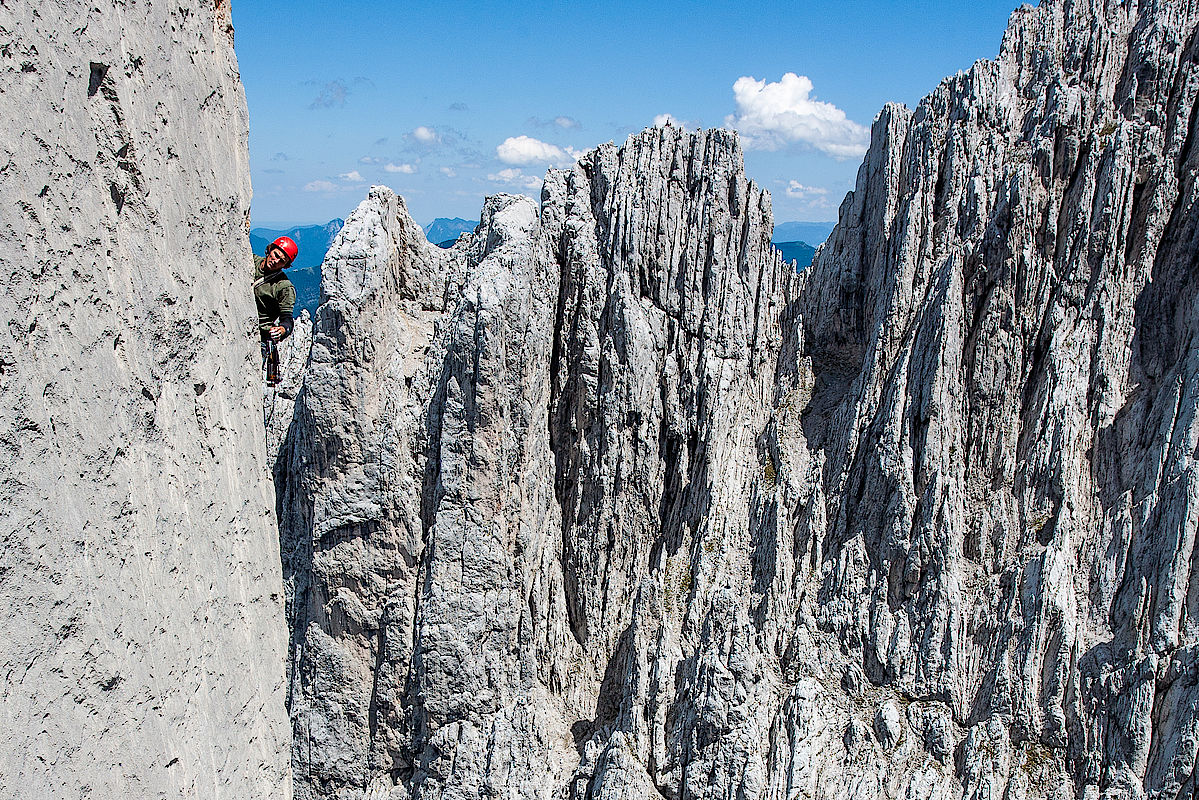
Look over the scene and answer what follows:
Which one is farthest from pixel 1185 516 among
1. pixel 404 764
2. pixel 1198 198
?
pixel 404 764

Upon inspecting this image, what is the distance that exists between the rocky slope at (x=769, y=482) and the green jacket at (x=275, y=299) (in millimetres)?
11549

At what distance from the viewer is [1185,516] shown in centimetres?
2588

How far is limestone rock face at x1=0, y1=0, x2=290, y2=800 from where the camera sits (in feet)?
10.8

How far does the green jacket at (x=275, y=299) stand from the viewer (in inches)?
490

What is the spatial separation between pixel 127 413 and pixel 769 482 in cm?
3033

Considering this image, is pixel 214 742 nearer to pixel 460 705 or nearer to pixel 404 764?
pixel 460 705

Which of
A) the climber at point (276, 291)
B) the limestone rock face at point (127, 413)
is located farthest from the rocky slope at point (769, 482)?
the limestone rock face at point (127, 413)

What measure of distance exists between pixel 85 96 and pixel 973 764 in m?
33.8

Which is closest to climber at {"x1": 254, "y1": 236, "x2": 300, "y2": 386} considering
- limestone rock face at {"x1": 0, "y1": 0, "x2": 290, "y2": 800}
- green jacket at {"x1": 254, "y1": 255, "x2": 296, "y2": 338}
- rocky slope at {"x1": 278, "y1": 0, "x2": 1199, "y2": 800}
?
green jacket at {"x1": 254, "y1": 255, "x2": 296, "y2": 338}

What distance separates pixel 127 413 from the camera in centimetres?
392

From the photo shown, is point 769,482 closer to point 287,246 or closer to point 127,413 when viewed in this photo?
point 287,246

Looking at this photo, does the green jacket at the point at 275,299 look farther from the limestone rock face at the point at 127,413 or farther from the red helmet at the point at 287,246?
the limestone rock face at the point at 127,413

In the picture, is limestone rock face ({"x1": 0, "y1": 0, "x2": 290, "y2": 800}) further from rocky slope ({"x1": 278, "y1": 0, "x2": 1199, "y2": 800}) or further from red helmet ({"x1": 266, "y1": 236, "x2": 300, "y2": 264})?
rocky slope ({"x1": 278, "y1": 0, "x2": 1199, "y2": 800})

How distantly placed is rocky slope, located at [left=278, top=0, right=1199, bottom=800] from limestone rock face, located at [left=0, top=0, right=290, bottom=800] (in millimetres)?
20432
